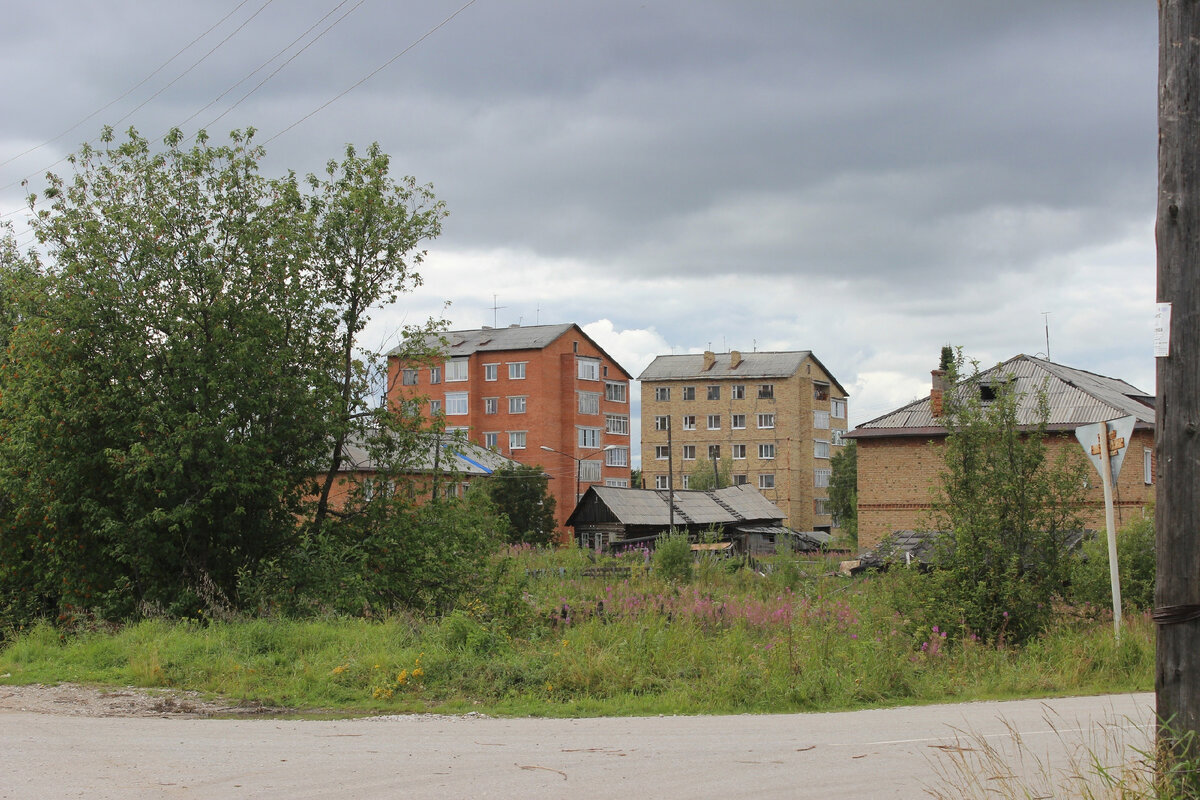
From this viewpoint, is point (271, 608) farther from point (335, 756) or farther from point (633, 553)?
point (633, 553)

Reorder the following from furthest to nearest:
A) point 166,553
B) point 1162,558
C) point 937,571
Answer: point 166,553 < point 937,571 < point 1162,558

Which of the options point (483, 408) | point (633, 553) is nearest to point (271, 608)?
point (633, 553)

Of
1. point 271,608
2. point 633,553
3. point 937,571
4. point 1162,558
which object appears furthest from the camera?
point 633,553

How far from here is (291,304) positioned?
18703 mm

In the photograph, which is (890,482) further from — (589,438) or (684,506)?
(589,438)

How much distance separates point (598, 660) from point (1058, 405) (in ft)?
115

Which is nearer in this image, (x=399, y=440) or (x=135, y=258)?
(x=135, y=258)

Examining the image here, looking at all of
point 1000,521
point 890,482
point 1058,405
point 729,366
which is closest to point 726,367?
point 729,366

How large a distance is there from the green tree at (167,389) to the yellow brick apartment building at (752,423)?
243ft

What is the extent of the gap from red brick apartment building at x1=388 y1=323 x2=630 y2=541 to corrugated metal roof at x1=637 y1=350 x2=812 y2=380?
1937 cm

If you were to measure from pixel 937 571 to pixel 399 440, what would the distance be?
10.4 meters

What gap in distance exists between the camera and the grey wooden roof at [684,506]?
57500 mm

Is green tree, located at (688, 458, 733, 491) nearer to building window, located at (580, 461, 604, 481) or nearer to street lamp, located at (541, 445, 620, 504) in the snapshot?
street lamp, located at (541, 445, 620, 504)

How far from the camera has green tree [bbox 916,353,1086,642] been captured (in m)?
13.8
